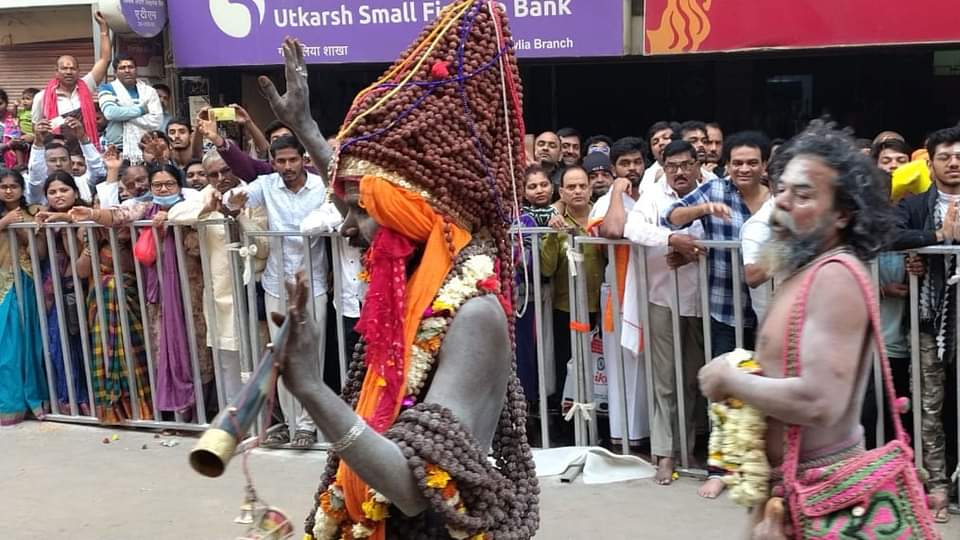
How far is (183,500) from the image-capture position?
5543mm

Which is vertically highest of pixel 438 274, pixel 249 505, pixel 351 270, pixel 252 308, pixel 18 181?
pixel 18 181

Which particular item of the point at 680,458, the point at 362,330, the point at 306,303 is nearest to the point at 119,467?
the point at 680,458

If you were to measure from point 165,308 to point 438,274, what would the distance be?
4.27m

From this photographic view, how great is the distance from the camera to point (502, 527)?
8.73 feet

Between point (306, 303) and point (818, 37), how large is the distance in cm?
628

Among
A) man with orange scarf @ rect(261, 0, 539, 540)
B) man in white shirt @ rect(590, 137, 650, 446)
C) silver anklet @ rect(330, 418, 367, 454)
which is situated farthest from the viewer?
man in white shirt @ rect(590, 137, 650, 446)

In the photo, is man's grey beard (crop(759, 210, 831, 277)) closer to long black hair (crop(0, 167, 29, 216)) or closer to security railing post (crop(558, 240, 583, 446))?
Answer: security railing post (crop(558, 240, 583, 446))

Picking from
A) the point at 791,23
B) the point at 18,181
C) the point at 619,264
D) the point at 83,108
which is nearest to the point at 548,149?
the point at 791,23

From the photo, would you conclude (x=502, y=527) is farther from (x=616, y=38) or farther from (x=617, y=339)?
(x=616, y=38)

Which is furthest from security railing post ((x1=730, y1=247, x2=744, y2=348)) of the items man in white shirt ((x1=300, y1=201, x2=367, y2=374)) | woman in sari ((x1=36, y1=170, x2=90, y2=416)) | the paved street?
woman in sari ((x1=36, y1=170, x2=90, y2=416))

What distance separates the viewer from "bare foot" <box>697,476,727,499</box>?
526 cm

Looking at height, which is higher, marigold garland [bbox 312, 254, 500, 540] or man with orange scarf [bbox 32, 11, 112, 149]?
man with orange scarf [bbox 32, 11, 112, 149]

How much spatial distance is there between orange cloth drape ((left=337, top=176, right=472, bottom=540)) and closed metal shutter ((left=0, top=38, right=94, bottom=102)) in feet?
31.7

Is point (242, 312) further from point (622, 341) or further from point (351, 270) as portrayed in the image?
point (622, 341)
